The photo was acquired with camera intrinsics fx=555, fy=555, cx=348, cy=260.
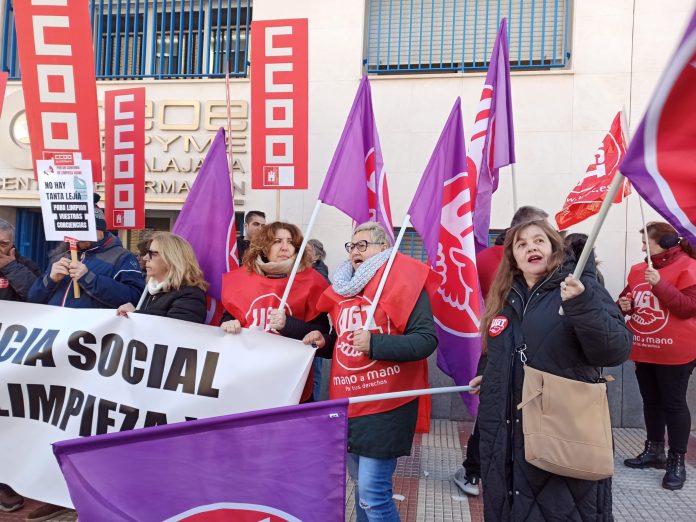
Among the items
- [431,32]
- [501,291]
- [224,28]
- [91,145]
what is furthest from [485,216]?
[224,28]

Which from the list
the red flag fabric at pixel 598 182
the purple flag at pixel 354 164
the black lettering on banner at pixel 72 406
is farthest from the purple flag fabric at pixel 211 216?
the red flag fabric at pixel 598 182

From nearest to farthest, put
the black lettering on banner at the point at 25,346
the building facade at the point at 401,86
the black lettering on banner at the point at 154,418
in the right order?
the black lettering on banner at the point at 154,418 → the black lettering on banner at the point at 25,346 → the building facade at the point at 401,86

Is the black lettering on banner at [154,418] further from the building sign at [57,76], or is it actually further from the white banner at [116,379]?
the building sign at [57,76]

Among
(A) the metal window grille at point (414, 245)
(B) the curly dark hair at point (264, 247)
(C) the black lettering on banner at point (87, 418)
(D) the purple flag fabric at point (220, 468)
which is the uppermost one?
(B) the curly dark hair at point (264, 247)

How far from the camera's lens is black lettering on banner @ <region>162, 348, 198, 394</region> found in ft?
10.0

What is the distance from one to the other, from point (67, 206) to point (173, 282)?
3.02 feet

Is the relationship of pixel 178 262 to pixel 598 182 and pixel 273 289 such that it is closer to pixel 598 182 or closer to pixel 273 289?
pixel 273 289

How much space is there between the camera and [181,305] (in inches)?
133

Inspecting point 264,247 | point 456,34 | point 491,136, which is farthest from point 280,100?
point 456,34

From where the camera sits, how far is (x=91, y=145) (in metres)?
4.15

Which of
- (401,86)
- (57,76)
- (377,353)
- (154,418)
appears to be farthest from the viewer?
(401,86)

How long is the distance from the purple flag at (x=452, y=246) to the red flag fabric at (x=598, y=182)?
1408 millimetres

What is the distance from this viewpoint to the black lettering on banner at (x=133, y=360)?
310 centimetres

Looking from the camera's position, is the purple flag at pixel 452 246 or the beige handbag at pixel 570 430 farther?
the purple flag at pixel 452 246
